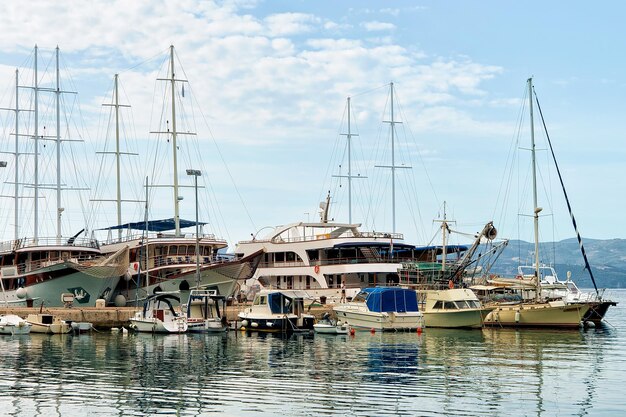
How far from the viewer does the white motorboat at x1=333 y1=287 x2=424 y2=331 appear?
5631 centimetres

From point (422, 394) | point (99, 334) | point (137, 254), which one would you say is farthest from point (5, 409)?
point (137, 254)

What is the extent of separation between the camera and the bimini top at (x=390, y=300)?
56969mm

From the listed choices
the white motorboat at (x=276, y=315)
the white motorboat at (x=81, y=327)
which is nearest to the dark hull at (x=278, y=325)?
the white motorboat at (x=276, y=315)

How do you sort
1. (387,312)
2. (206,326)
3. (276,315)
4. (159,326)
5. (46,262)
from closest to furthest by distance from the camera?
(206,326), (159,326), (276,315), (387,312), (46,262)

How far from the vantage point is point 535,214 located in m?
62.4

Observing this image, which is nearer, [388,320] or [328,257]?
[388,320]

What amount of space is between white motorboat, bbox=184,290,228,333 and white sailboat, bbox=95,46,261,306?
2.50m

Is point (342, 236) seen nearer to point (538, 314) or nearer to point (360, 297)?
point (360, 297)

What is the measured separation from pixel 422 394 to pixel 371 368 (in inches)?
294

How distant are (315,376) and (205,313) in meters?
26.6

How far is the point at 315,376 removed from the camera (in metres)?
32.3

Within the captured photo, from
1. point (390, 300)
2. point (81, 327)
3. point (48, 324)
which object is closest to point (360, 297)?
point (390, 300)

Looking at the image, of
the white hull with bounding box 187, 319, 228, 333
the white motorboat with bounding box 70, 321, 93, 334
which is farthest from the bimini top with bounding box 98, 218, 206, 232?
the white hull with bounding box 187, 319, 228, 333

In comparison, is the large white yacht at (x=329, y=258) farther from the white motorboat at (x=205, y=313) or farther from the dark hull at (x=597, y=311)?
the dark hull at (x=597, y=311)
